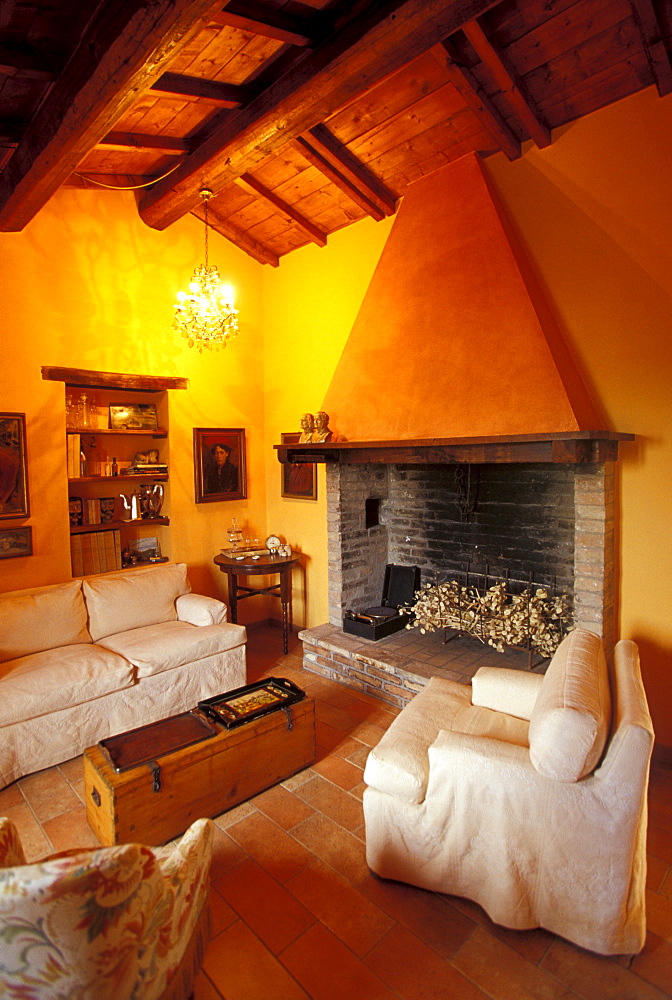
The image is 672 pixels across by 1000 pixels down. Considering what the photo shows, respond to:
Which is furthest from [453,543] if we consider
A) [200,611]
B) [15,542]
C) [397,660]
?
[15,542]

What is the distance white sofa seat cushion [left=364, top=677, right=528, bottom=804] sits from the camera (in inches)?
84.3

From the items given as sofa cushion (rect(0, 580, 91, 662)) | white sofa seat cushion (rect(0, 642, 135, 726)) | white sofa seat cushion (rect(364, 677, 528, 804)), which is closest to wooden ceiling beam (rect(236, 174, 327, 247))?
sofa cushion (rect(0, 580, 91, 662))

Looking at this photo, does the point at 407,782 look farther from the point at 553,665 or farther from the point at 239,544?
the point at 239,544

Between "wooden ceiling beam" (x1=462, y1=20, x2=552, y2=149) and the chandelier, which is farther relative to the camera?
the chandelier

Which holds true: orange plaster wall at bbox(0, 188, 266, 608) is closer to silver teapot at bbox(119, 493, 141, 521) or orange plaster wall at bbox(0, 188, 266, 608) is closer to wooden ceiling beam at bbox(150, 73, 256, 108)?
silver teapot at bbox(119, 493, 141, 521)

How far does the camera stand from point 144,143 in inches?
Result: 136

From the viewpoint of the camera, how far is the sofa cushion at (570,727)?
180 centimetres

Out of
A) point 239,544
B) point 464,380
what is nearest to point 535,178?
point 464,380

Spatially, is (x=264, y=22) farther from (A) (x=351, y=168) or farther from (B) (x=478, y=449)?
(B) (x=478, y=449)

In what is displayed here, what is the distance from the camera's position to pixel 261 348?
537 centimetres

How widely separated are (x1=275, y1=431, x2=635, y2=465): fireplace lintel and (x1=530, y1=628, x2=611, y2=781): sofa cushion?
1.25 meters

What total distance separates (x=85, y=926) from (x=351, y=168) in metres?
4.17

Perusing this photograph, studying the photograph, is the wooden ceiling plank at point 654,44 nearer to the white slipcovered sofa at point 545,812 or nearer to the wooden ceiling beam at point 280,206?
the wooden ceiling beam at point 280,206

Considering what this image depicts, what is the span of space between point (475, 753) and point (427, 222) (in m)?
3.26
